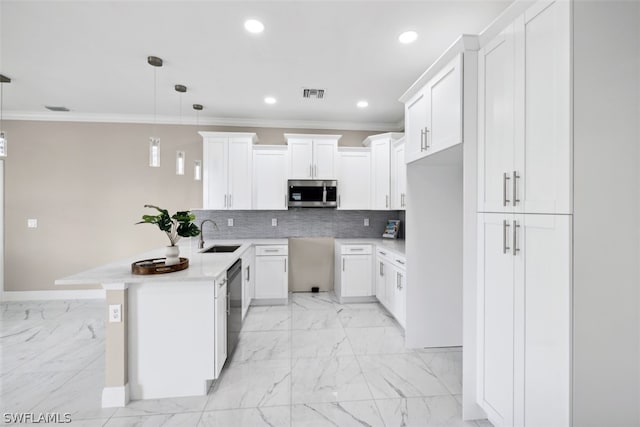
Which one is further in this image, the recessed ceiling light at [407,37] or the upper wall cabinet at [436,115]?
the recessed ceiling light at [407,37]

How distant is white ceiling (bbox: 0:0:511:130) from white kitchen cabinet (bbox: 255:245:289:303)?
207 centimetres

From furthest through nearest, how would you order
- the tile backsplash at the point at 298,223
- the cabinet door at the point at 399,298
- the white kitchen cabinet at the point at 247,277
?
the tile backsplash at the point at 298,223 → the white kitchen cabinet at the point at 247,277 → the cabinet door at the point at 399,298

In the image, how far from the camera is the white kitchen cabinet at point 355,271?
3943 mm

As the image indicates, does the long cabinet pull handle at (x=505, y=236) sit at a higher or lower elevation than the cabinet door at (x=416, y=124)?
lower

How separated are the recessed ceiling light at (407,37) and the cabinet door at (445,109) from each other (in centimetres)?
43

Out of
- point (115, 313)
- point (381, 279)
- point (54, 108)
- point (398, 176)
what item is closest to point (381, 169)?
point (398, 176)

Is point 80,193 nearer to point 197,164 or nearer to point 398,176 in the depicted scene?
point 197,164

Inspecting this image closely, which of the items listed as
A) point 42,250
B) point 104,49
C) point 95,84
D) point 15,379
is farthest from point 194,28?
point 42,250

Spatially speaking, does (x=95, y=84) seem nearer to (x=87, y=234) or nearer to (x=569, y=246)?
(x=87, y=234)

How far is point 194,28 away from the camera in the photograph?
7.12 feet

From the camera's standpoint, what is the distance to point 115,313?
74.0 inches
